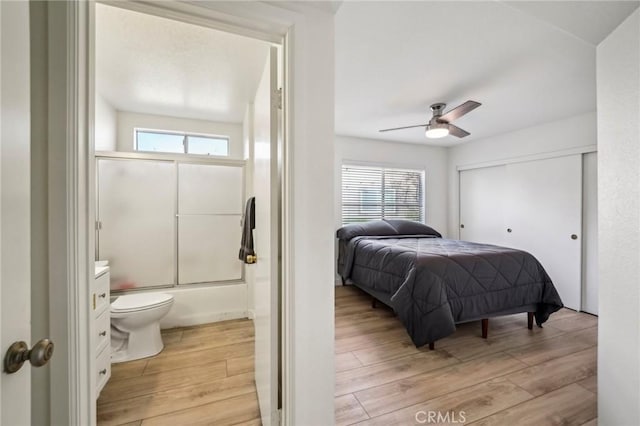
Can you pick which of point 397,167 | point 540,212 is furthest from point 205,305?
point 540,212

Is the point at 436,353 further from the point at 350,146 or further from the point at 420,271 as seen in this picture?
the point at 350,146

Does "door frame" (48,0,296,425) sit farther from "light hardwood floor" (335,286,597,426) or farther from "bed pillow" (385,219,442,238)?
"bed pillow" (385,219,442,238)

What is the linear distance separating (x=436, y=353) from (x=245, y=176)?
100 inches

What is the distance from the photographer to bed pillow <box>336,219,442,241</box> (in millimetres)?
3705

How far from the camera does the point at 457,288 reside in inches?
85.6

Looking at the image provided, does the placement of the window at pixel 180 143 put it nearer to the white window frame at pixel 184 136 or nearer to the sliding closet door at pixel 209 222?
the white window frame at pixel 184 136

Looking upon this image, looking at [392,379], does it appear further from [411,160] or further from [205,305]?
[411,160]

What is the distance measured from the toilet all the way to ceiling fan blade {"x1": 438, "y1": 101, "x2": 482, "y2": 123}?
310cm

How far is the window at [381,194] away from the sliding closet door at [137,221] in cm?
247

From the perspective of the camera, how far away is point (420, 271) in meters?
2.18

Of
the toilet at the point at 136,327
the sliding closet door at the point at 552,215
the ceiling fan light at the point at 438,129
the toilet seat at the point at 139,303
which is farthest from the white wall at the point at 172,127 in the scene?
the sliding closet door at the point at 552,215

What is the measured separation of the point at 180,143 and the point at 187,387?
2.70 meters

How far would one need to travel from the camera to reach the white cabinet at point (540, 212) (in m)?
3.13

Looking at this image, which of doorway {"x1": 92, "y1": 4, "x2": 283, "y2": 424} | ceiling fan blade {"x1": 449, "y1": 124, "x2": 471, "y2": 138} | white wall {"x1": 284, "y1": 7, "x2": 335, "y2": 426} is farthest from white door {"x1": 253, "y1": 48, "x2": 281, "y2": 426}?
ceiling fan blade {"x1": 449, "y1": 124, "x2": 471, "y2": 138}
